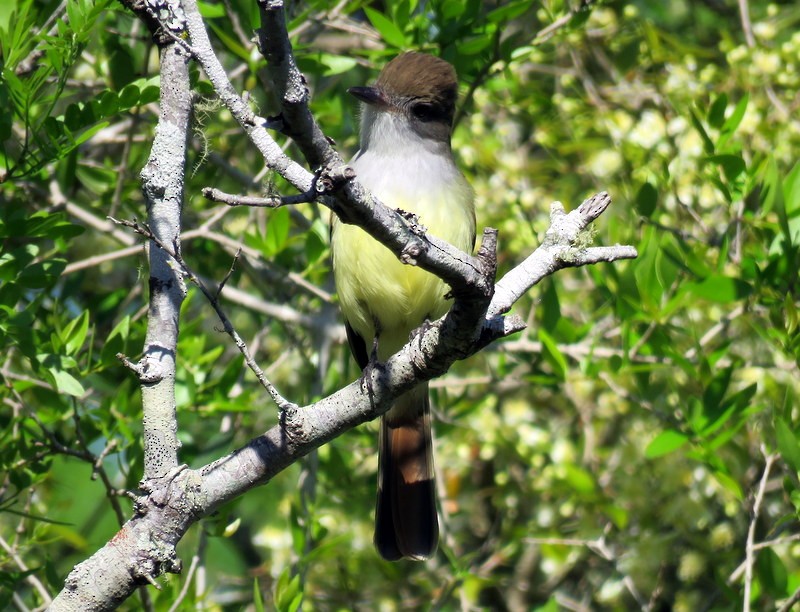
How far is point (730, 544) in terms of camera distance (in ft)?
16.4

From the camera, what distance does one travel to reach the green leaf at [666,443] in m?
3.89

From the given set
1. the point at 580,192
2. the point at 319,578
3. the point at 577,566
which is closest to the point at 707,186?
the point at 580,192

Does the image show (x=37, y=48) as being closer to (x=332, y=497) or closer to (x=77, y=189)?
(x=77, y=189)

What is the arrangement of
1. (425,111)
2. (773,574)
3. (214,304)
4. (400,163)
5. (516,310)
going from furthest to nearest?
1. (516,310)
2. (425,111)
3. (400,163)
4. (773,574)
5. (214,304)

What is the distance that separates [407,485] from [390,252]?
1.12 metres

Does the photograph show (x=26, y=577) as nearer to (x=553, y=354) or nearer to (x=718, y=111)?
(x=553, y=354)

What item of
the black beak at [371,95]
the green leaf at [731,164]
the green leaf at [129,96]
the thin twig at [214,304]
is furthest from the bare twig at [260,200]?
the green leaf at [731,164]

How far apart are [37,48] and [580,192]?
10.1ft

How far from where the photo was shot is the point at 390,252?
13.3ft

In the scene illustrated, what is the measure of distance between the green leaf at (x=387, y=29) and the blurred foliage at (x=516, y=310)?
0.06 feet

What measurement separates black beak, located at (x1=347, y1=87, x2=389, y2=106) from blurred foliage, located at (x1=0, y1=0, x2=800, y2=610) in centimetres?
21

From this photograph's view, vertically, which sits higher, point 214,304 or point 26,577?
point 214,304

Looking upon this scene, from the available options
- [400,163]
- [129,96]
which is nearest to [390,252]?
[400,163]

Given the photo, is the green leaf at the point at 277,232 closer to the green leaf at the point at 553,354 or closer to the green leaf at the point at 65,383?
the green leaf at the point at 553,354
